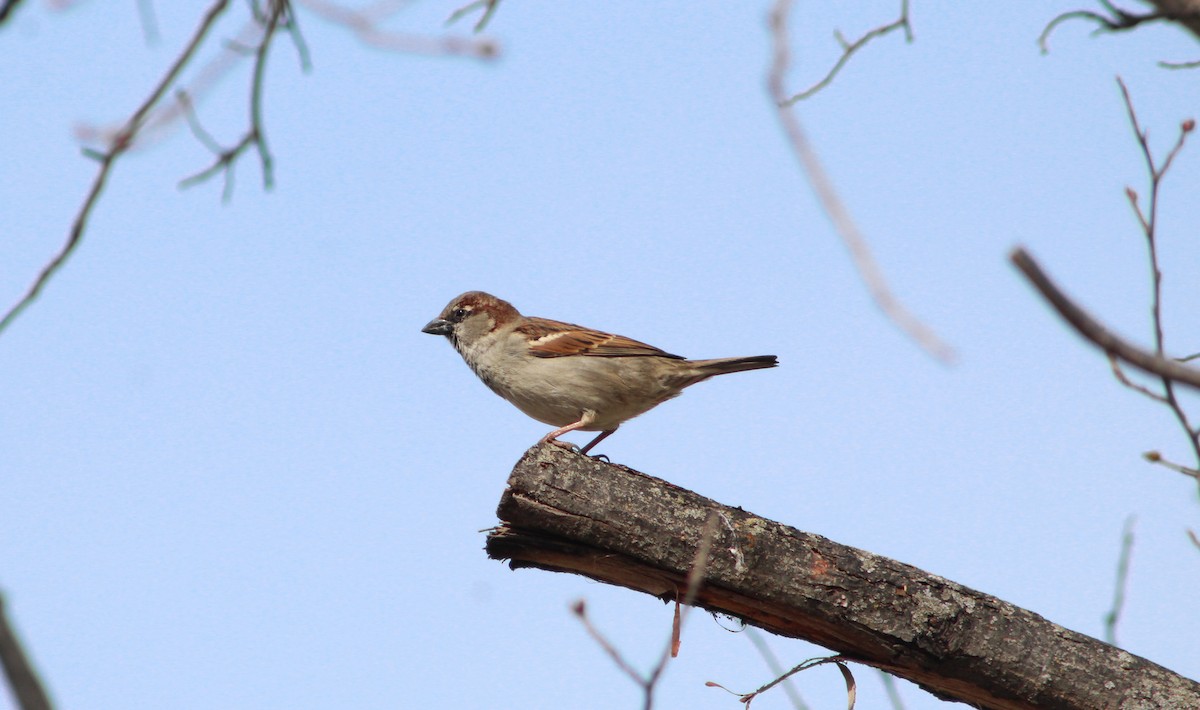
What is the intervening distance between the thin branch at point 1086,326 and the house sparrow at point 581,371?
4622mm

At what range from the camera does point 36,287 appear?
7.54 ft

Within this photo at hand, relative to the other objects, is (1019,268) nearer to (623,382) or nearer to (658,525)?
(658,525)

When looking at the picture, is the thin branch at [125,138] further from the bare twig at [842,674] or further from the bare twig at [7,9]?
the bare twig at [842,674]

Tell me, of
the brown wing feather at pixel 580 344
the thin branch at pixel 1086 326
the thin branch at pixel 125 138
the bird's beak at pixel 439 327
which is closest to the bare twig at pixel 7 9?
the thin branch at pixel 125 138

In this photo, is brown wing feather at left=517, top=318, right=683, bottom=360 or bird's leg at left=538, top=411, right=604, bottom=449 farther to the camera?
brown wing feather at left=517, top=318, right=683, bottom=360

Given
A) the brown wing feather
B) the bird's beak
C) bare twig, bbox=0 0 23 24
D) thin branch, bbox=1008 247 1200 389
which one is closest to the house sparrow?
the brown wing feather

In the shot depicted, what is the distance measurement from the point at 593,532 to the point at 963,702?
1.22 m

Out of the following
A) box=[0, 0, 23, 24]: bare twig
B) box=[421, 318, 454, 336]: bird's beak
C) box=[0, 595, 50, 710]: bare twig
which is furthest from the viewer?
box=[421, 318, 454, 336]: bird's beak

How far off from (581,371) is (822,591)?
2675 mm

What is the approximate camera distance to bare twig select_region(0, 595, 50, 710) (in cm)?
123

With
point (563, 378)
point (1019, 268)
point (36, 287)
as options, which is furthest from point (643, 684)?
point (563, 378)

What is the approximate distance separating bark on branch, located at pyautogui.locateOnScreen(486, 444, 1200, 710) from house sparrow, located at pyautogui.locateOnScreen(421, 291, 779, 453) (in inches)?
85.8

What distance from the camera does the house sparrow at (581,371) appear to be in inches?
228

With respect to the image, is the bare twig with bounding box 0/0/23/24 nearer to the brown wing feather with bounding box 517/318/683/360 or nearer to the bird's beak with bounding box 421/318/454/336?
the brown wing feather with bounding box 517/318/683/360
